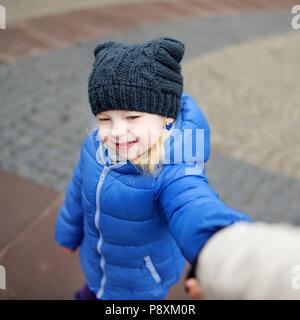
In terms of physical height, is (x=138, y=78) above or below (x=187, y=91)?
above

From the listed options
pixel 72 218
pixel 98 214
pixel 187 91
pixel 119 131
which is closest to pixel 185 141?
pixel 119 131

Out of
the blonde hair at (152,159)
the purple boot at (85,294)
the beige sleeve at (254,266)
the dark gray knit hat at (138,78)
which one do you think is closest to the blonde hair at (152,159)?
the blonde hair at (152,159)

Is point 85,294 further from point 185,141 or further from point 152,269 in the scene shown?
point 185,141

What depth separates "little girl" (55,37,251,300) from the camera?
6.02 feet

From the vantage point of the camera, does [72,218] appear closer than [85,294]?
Yes

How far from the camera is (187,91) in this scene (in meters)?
5.46

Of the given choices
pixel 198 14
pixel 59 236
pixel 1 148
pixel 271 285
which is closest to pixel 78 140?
pixel 1 148

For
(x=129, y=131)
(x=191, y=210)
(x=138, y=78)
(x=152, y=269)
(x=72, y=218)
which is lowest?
(x=152, y=269)

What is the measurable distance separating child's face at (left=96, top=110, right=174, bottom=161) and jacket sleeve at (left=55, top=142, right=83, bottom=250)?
479mm

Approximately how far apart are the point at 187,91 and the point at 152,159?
366 centimetres

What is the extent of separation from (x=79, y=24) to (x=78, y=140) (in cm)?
304

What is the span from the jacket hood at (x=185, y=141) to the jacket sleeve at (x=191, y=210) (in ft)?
0.24

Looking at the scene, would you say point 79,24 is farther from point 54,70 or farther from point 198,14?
point 198,14
